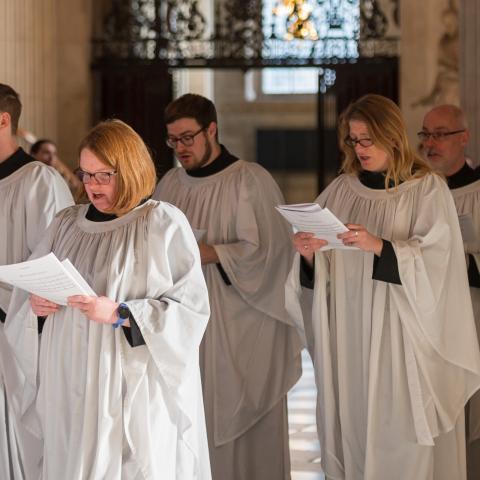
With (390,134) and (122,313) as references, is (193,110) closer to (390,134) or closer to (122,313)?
(390,134)

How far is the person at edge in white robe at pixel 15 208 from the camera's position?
5.58 metres

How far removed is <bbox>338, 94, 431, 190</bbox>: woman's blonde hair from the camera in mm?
5488

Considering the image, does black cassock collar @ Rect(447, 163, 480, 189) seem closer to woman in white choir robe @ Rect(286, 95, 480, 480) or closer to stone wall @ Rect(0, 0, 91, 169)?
woman in white choir robe @ Rect(286, 95, 480, 480)

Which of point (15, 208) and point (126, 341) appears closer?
point (126, 341)

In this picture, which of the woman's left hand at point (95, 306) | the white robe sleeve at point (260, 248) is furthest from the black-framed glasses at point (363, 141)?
the woman's left hand at point (95, 306)

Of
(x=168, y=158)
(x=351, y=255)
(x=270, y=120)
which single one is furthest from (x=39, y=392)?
(x=270, y=120)

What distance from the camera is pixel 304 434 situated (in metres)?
8.80

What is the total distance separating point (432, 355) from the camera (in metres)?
5.66

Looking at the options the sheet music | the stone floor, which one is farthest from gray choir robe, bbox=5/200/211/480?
the stone floor

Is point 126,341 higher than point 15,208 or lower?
lower

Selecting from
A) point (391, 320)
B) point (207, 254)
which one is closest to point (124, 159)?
point (391, 320)

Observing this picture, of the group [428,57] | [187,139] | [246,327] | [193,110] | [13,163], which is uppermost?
[428,57]

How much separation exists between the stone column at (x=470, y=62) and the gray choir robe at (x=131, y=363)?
4.98 m

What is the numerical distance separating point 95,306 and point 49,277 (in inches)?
8.3
